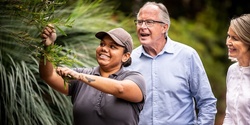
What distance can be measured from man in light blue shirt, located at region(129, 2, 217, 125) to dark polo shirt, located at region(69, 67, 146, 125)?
97cm

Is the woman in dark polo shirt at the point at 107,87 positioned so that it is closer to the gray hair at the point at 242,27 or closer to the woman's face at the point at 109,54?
the woman's face at the point at 109,54

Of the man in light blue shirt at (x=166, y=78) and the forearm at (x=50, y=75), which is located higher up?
the forearm at (x=50, y=75)

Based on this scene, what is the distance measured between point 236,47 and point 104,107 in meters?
1.26

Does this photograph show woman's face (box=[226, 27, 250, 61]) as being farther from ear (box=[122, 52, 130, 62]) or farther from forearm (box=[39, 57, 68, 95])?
forearm (box=[39, 57, 68, 95])

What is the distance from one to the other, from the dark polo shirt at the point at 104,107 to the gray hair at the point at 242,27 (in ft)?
3.26

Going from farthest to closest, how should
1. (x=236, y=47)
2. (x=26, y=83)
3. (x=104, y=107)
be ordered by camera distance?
(x=26, y=83) < (x=236, y=47) < (x=104, y=107)

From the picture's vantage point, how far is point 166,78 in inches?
203

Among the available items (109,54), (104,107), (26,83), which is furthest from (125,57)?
(26,83)

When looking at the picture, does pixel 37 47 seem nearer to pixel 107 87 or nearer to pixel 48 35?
pixel 48 35

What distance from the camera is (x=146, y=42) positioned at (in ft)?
16.7

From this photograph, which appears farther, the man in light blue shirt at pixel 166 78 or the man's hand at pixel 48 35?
the man in light blue shirt at pixel 166 78

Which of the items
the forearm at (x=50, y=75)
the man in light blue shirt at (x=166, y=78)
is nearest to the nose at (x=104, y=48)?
the forearm at (x=50, y=75)

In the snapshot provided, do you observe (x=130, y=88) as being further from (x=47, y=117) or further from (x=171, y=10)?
(x=171, y=10)

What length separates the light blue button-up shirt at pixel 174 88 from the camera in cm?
511
